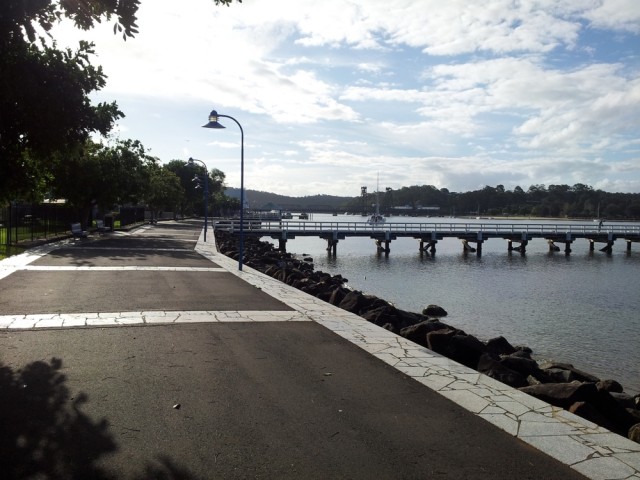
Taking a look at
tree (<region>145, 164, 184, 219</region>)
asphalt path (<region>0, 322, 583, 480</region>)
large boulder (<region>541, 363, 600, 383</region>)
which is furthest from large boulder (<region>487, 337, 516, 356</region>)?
tree (<region>145, 164, 184, 219</region>)

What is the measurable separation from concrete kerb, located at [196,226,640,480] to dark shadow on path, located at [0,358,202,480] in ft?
10.9

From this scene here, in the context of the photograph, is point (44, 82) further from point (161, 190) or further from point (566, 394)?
point (161, 190)

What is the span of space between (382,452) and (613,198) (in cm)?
18142

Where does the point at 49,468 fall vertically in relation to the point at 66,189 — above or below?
below

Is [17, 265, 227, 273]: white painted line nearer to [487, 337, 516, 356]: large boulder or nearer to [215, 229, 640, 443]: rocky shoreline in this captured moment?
[215, 229, 640, 443]: rocky shoreline

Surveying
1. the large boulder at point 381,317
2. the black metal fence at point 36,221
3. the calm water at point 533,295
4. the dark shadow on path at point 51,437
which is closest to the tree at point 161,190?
the black metal fence at point 36,221

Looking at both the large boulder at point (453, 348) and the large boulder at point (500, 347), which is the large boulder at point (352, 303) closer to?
the large boulder at point (500, 347)

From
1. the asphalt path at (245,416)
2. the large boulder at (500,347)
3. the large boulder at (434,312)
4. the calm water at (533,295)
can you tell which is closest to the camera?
the asphalt path at (245,416)

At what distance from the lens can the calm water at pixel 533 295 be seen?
16219 mm

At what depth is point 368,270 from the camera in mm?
40625

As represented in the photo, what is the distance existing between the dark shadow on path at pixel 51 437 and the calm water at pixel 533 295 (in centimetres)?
1168

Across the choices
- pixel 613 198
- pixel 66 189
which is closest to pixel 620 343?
pixel 66 189

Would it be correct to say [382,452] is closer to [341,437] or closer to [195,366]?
[341,437]

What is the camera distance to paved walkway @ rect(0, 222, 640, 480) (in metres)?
4.47
